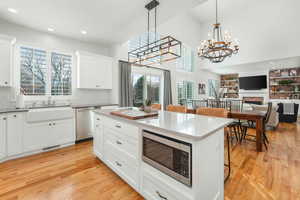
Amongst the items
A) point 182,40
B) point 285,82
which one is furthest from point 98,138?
point 285,82

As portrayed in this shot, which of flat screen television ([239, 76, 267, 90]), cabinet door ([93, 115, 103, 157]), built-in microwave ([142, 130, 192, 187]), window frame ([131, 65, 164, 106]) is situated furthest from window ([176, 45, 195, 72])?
built-in microwave ([142, 130, 192, 187])

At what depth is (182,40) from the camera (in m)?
6.82

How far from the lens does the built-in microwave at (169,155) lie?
1.14 meters

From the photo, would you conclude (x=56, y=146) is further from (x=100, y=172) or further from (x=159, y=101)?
(x=159, y=101)

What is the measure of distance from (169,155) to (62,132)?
9.40ft

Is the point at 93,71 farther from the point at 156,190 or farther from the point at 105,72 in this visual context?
the point at 156,190

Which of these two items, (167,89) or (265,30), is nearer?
(167,89)

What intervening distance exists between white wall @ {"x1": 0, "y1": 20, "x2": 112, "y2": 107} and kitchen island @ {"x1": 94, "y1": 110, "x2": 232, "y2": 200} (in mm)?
2565

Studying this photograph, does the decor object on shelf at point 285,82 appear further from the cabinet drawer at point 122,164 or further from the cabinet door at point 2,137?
the cabinet door at point 2,137

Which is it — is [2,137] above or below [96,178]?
above

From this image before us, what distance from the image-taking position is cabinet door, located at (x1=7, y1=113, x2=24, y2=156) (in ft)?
8.16

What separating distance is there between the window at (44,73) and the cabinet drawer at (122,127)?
7.47 ft

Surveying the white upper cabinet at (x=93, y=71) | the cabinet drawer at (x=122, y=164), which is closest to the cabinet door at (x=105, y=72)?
the white upper cabinet at (x=93, y=71)

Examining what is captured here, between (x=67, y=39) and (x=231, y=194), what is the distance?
15.8 ft
